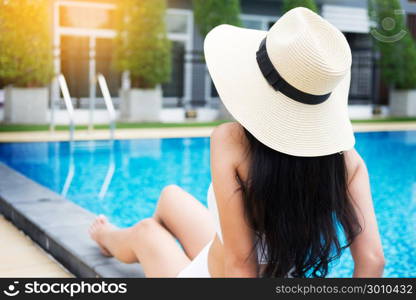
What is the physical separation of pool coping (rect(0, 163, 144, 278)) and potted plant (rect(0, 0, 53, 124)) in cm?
668

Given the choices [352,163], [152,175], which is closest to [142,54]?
[152,175]

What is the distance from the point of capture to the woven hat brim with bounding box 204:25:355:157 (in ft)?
5.31

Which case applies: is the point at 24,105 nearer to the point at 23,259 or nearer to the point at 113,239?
the point at 23,259

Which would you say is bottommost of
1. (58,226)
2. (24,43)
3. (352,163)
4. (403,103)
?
(403,103)

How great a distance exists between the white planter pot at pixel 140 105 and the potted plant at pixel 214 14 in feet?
5.48

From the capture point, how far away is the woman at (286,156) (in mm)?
1614

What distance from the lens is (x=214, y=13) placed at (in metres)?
15.1

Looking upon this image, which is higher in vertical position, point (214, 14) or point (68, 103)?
point (214, 14)

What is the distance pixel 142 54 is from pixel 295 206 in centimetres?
1257

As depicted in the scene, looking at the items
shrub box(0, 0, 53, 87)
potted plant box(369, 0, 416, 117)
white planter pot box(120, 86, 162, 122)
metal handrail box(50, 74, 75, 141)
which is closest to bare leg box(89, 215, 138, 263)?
metal handrail box(50, 74, 75, 141)

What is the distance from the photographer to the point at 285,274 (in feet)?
5.90

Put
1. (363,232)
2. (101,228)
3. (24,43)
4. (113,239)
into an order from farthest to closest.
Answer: (24,43) < (101,228) < (113,239) < (363,232)

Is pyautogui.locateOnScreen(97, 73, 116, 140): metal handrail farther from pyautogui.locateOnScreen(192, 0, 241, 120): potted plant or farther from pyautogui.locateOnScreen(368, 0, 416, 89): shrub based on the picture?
pyautogui.locateOnScreen(368, 0, 416, 89): shrub

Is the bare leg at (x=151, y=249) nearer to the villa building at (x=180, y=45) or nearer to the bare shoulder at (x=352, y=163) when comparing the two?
the bare shoulder at (x=352, y=163)
